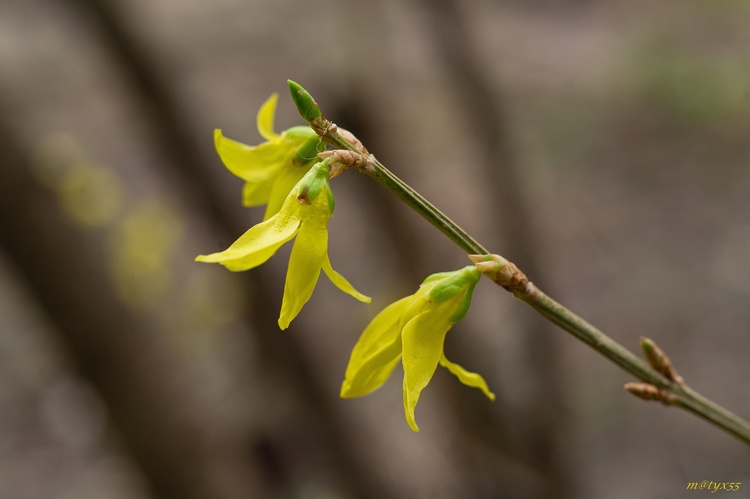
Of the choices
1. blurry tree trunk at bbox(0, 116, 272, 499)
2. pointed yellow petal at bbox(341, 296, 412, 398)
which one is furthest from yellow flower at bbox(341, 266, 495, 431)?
blurry tree trunk at bbox(0, 116, 272, 499)

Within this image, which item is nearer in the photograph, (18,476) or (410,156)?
(410,156)

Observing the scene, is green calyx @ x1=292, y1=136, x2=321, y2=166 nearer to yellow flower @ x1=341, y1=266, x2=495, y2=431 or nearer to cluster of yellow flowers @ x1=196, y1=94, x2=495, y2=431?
cluster of yellow flowers @ x1=196, y1=94, x2=495, y2=431

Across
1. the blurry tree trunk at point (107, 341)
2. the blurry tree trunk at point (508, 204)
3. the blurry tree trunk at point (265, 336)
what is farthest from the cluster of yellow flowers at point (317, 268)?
the blurry tree trunk at point (508, 204)

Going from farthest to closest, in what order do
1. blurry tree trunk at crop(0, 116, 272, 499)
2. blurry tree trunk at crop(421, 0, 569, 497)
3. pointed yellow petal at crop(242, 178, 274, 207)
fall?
blurry tree trunk at crop(421, 0, 569, 497) < blurry tree trunk at crop(0, 116, 272, 499) < pointed yellow petal at crop(242, 178, 274, 207)

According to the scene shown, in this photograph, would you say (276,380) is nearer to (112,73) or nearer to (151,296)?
(151,296)

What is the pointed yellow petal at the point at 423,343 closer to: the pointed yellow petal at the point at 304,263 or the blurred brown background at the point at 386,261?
the pointed yellow petal at the point at 304,263

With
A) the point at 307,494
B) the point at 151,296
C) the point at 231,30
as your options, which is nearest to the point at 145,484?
the point at 151,296
